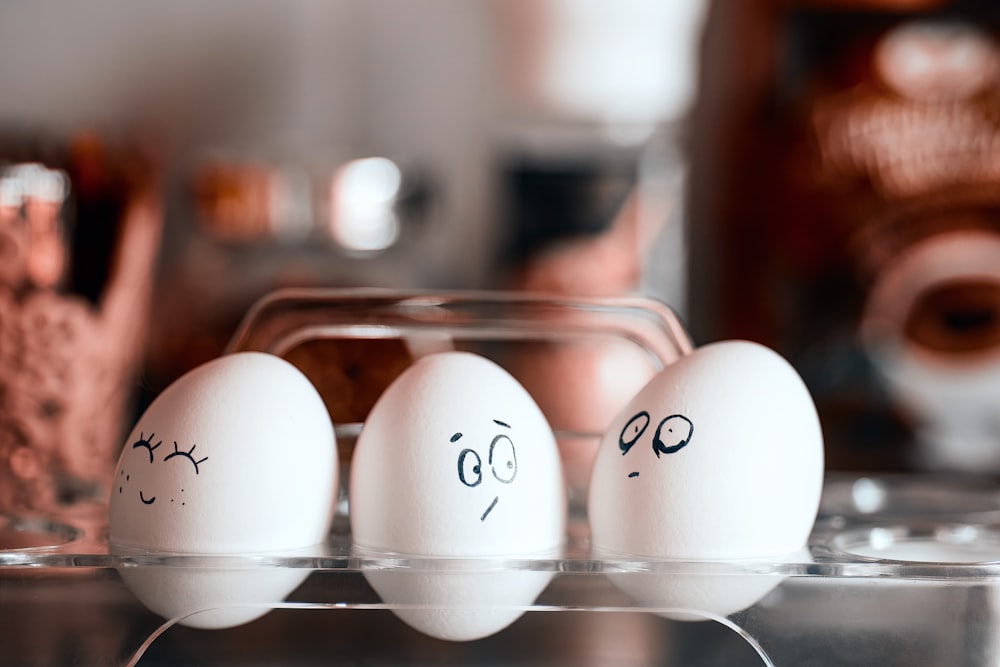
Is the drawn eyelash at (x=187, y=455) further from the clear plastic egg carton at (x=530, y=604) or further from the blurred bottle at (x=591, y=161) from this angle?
the blurred bottle at (x=591, y=161)

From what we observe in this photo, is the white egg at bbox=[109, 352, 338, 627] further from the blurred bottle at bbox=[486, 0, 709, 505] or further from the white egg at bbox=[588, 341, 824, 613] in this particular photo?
the blurred bottle at bbox=[486, 0, 709, 505]

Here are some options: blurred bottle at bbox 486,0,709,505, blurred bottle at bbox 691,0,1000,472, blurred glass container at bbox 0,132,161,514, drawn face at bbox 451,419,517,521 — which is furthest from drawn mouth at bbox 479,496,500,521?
blurred bottle at bbox 691,0,1000,472

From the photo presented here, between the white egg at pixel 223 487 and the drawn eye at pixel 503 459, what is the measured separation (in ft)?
0.16

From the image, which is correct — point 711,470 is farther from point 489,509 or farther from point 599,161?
point 599,161

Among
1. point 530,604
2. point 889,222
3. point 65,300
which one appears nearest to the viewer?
point 530,604

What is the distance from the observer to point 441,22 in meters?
1.05

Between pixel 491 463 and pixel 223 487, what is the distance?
7 cm

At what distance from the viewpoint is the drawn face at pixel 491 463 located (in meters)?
0.30

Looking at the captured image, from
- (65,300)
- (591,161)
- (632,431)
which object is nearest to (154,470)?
(632,431)

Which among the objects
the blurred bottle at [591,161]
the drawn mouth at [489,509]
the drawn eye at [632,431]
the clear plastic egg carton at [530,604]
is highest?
the blurred bottle at [591,161]

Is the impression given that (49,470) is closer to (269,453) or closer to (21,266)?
(21,266)

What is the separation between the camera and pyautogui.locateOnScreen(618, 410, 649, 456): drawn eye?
313 mm

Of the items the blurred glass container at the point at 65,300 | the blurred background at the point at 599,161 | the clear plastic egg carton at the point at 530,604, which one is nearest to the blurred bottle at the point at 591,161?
the blurred background at the point at 599,161

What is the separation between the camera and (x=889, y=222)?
870 millimetres
